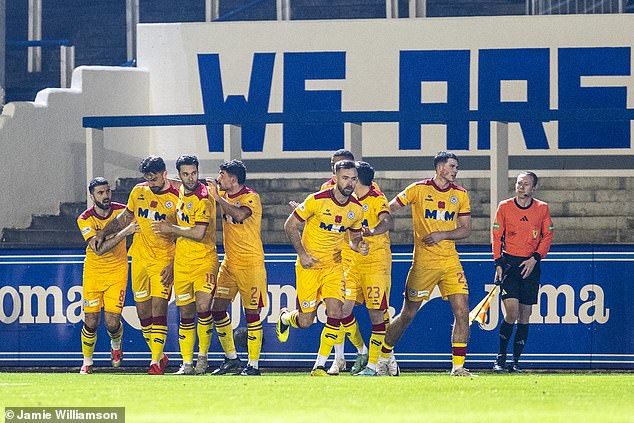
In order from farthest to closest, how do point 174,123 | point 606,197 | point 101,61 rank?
point 101,61 < point 606,197 < point 174,123

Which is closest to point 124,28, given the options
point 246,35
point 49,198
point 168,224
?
point 246,35

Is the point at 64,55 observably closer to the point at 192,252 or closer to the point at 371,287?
the point at 192,252

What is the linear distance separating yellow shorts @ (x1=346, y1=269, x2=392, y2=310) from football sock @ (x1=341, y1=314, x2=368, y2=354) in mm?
208

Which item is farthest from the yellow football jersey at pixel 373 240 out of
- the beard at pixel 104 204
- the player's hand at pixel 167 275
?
the beard at pixel 104 204

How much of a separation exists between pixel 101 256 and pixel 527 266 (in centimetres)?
422

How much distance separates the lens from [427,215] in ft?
48.1

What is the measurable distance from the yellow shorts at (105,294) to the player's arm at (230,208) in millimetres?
1503

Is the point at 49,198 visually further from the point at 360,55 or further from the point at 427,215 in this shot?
the point at 427,215

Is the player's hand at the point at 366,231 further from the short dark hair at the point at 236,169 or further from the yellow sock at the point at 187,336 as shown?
the yellow sock at the point at 187,336

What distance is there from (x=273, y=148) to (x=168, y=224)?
698cm

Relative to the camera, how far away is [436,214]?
48.0 ft

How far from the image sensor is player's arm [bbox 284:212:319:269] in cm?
1416

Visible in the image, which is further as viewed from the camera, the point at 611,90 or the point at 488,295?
the point at 611,90

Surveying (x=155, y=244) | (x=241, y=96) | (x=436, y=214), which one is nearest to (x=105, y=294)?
(x=155, y=244)
